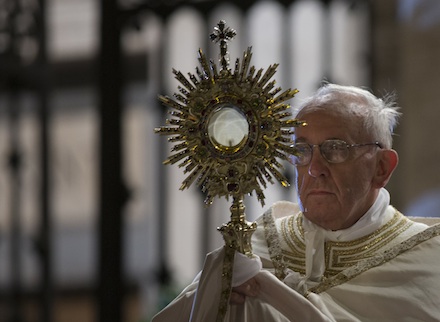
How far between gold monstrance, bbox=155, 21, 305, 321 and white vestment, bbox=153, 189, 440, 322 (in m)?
0.10

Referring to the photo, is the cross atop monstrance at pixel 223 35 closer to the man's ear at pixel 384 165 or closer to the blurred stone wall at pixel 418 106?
the man's ear at pixel 384 165

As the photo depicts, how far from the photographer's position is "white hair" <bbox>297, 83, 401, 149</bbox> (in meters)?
3.72

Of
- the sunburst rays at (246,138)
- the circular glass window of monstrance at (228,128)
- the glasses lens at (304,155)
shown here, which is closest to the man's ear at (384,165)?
the glasses lens at (304,155)

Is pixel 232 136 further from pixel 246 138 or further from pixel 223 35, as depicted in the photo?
pixel 223 35

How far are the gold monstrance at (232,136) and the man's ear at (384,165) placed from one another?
69 centimetres

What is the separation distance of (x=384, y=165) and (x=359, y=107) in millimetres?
218

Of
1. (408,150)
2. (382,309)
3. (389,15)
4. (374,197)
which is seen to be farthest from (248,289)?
(389,15)

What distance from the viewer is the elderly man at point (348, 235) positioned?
3518 mm

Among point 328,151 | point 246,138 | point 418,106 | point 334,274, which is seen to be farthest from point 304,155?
point 418,106

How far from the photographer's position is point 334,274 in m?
3.72

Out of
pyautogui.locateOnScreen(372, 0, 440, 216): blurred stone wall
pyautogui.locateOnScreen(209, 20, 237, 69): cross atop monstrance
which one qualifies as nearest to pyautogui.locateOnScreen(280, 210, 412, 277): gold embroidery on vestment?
A: pyautogui.locateOnScreen(209, 20, 237, 69): cross atop monstrance

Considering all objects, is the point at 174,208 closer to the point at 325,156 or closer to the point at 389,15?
the point at 389,15

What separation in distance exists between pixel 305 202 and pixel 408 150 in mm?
2338

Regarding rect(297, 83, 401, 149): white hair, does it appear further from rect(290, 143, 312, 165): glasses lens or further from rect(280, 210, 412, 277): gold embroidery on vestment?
rect(280, 210, 412, 277): gold embroidery on vestment
